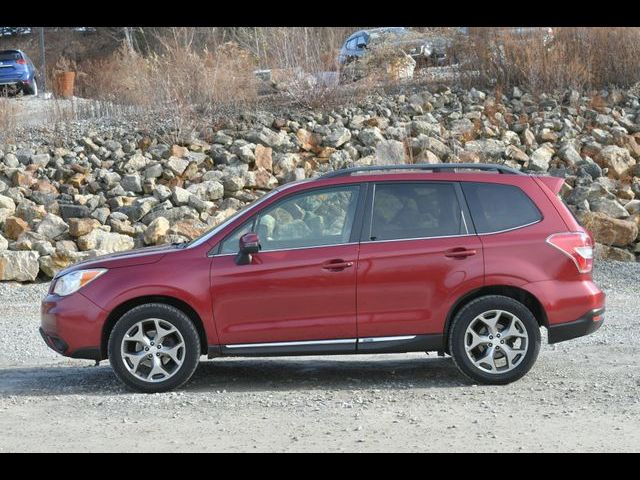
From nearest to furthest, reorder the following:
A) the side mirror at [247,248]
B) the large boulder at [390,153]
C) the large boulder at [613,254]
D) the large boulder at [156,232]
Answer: the side mirror at [247,248] < the large boulder at [613,254] < the large boulder at [156,232] < the large boulder at [390,153]

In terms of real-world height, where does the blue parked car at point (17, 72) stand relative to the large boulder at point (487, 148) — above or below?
above

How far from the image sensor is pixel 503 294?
8359 mm

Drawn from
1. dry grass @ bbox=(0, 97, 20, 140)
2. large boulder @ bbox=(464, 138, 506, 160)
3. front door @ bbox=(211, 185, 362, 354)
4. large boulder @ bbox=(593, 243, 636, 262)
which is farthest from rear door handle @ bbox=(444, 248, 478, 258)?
dry grass @ bbox=(0, 97, 20, 140)

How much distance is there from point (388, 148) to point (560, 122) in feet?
14.9

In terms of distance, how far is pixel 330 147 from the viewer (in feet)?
66.5

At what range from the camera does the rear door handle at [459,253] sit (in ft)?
27.0

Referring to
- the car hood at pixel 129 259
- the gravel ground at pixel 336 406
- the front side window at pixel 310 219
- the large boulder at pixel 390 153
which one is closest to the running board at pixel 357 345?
the gravel ground at pixel 336 406

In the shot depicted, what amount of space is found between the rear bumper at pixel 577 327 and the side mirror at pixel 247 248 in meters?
2.45

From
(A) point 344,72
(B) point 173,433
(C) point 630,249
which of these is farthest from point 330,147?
(B) point 173,433

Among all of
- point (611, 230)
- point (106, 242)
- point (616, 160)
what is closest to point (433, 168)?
point (611, 230)

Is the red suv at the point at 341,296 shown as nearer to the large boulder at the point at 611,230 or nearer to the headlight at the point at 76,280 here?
the headlight at the point at 76,280

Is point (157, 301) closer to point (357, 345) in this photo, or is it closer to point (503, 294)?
point (357, 345)

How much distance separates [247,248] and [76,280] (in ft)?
4.76

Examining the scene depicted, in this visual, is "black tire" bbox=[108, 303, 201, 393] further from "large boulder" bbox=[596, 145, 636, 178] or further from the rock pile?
"large boulder" bbox=[596, 145, 636, 178]
